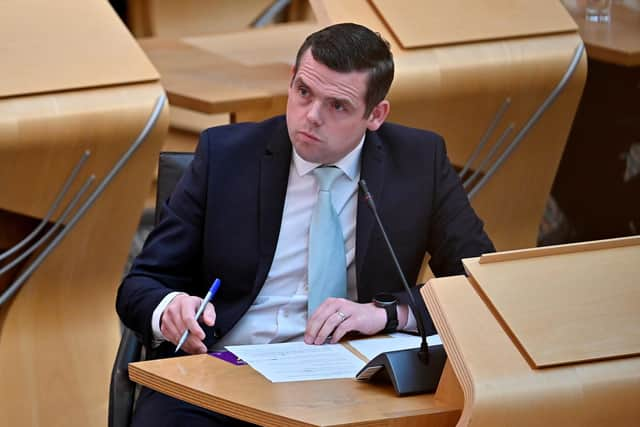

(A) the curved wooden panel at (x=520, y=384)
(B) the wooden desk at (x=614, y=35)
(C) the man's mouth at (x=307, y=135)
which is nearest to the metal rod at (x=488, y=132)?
(B) the wooden desk at (x=614, y=35)

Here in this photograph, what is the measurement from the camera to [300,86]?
2.43 m

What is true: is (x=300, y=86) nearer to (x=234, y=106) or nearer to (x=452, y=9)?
(x=234, y=106)

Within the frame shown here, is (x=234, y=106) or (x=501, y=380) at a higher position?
(x=501, y=380)

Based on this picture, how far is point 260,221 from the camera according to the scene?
2.57 meters

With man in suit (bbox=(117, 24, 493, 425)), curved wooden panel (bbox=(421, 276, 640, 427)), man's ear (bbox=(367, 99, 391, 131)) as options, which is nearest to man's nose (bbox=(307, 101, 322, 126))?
man in suit (bbox=(117, 24, 493, 425))

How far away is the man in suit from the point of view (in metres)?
2.44

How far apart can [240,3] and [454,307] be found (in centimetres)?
414

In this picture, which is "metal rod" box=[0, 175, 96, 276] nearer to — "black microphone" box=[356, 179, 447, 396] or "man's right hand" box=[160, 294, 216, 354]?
"man's right hand" box=[160, 294, 216, 354]

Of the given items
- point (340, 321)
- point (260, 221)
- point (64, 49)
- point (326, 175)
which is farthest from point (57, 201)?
point (340, 321)

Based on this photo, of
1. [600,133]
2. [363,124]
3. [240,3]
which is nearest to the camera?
[363,124]

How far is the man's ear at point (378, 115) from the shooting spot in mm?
2547

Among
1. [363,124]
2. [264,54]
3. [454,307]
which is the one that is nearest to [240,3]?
[264,54]

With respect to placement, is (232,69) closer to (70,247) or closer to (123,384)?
(70,247)

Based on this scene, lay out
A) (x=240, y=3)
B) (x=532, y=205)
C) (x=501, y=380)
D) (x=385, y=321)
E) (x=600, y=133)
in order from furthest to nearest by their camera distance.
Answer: (x=240, y=3), (x=600, y=133), (x=532, y=205), (x=385, y=321), (x=501, y=380)
